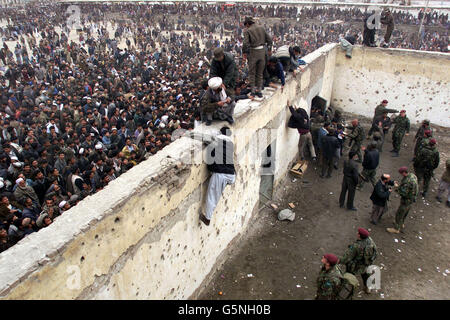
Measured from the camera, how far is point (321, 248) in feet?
21.7

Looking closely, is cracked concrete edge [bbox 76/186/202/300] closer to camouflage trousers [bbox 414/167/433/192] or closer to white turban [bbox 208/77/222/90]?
white turban [bbox 208/77/222/90]

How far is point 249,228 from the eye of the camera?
704cm

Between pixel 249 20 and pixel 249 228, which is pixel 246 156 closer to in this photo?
pixel 249 228

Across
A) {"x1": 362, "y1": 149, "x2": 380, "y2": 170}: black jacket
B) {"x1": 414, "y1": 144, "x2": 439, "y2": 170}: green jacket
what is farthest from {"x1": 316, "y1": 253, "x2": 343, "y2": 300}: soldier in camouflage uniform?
{"x1": 414, "y1": 144, "x2": 439, "y2": 170}: green jacket

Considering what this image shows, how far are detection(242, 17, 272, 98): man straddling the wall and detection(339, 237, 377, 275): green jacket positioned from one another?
10.2ft

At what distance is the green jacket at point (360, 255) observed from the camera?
204 inches

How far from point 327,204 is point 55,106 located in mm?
8263

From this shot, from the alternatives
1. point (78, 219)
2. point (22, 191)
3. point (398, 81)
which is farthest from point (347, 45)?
point (78, 219)

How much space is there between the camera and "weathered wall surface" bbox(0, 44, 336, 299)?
290 cm

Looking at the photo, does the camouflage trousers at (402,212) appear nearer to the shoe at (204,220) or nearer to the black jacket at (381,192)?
the black jacket at (381,192)

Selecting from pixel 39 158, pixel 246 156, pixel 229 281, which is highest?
pixel 246 156

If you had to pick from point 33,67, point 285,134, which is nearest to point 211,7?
point 33,67


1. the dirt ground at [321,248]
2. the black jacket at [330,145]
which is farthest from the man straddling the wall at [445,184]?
the black jacket at [330,145]

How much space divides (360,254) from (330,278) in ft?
2.89
